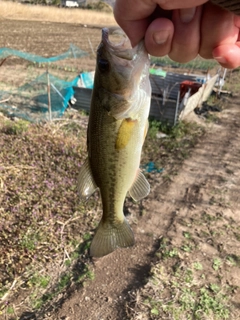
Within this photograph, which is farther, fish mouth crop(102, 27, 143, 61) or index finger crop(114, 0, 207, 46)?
fish mouth crop(102, 27, 143, 61)

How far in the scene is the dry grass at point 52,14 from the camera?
1926 cm

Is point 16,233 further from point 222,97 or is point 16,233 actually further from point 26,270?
point 222,97

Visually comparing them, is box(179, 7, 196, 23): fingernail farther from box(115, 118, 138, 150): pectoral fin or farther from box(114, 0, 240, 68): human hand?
box(115, 118, 138, 150): pectoral fin

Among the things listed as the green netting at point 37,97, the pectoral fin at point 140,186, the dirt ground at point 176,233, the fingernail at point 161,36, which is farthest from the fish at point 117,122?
the green netting at point 37,97

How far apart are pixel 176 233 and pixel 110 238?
3079 millimetres

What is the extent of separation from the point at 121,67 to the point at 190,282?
345 cm

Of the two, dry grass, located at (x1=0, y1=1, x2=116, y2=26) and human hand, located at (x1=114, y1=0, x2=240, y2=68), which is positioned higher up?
human hand, located at (x1=114, y1=0, x2=240, y2=68)

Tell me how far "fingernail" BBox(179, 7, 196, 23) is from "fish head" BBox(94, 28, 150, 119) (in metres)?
0.21

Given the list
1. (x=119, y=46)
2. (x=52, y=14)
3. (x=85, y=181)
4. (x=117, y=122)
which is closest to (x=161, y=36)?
(x=119, y=46)

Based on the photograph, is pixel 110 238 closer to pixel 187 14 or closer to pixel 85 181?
pixel 85 181

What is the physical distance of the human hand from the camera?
1.35 metres

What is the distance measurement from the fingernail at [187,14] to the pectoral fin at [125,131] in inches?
22.4

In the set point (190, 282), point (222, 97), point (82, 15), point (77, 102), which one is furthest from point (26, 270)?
point (82, 15)

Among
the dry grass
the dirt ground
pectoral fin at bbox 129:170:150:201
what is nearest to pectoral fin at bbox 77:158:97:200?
pectoral fin at bbox 129:170:150:201
